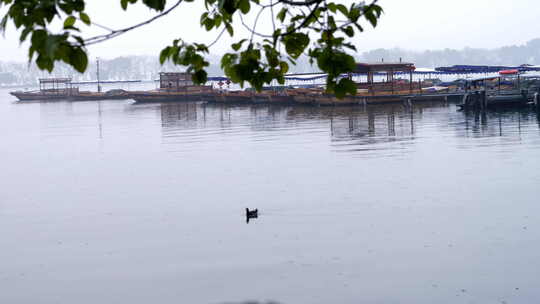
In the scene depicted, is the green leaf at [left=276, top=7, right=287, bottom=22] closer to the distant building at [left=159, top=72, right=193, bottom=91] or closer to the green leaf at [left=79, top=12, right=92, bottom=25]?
the green leaf at [left=79, top=12, right=92, bottom=25]

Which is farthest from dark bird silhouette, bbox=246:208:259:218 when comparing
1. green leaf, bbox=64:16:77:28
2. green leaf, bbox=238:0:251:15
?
green leaf, bbox=64:16:77:28

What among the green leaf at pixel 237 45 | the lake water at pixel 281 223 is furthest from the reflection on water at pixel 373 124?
the green leaf at pixel 237 45

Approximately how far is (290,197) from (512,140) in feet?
49.7

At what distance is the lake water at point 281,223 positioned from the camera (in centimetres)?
987

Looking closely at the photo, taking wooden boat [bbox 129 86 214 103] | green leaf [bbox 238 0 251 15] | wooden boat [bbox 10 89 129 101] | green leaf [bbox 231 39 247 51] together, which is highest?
wooden boat [bbox 10 89 129 101]

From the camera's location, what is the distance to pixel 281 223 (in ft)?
46.2

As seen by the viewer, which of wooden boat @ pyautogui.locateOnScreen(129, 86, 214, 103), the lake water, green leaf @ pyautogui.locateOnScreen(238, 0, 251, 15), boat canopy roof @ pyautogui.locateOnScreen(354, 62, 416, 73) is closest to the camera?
green leaf @ pyautogui.locateOnScreen(238, 0, 251, 15)

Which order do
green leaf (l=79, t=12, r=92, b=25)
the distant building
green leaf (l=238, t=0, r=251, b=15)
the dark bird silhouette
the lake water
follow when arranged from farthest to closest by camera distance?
1. the distant building
2. the dark bird silhouette
3. the lake water
4. green leaf (l=238, t=0, r=251, b=15)
5. green leaf (l=79, t=12, r=92, b=25)

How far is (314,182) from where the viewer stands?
63.0ft

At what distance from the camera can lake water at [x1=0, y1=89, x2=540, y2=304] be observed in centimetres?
987

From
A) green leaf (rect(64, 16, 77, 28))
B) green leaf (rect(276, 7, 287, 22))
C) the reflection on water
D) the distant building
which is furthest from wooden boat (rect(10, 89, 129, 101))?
green leaf (rect(64, 16, 77, 28))

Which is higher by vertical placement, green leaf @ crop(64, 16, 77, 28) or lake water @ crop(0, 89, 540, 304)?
green leaf @ crop(64, 16, 77, 28)

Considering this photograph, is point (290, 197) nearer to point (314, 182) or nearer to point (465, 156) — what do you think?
point (314, 182)

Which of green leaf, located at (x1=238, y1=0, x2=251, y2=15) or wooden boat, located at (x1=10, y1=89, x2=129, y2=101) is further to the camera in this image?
wooden boat, located at (x1=10, y1=89, x2=129, y2=101)
